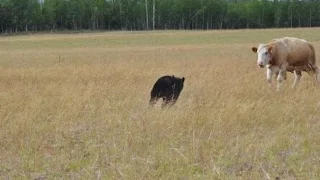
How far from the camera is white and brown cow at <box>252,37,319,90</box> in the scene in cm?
1209

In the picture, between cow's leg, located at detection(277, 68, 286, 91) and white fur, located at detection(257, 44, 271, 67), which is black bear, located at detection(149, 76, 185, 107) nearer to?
white fur, located at detection(257, 44, 271, 67)

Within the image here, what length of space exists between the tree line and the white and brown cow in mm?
110516

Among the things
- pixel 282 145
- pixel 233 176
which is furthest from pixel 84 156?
pixel 282 145

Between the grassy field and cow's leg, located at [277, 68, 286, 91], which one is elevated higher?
cow's leg, located at [277, 68, 286, 91]

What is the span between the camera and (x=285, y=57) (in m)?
12.5

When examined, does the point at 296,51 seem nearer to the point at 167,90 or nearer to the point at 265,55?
the point at 265,55

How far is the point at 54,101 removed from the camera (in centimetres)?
977

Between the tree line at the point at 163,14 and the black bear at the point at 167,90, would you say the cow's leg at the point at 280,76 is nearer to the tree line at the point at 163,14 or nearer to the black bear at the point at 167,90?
the black bear at the point at 167,90

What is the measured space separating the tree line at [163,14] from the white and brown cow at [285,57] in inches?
4351

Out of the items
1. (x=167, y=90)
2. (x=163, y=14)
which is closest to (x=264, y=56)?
(x=167, y=90)

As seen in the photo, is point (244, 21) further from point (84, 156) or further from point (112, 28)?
point (84, 156)

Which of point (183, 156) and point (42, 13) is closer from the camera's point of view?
point (183, 156)

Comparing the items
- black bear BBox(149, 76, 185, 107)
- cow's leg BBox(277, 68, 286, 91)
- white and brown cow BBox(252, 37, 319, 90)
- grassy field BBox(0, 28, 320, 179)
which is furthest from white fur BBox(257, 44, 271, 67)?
black bear BBox(149, 76, 185, 107)

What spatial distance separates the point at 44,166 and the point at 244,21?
5078 inches
